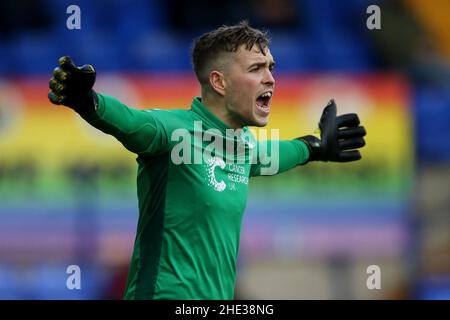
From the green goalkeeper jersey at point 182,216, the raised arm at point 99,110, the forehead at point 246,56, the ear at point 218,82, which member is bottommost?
the green goalkeeper jersey at point 182,216

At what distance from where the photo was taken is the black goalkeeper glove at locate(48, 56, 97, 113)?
5.04 meters

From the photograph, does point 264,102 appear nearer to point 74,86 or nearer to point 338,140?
point 338,140

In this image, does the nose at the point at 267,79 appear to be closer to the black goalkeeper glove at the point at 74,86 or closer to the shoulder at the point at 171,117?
the shoulder at the point at 171,117

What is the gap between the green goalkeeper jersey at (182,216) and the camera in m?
5.55

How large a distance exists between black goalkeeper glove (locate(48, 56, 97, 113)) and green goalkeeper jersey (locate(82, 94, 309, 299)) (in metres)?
0.41

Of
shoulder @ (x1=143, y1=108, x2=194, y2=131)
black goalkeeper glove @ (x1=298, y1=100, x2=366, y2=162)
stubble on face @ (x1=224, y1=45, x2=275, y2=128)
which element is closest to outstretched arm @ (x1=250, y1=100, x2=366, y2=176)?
black goalkeeper glove @ (x1=298, y1=100, x2=366, y2=162)

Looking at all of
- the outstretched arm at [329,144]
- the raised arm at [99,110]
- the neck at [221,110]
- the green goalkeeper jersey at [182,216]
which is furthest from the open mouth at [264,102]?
the raised arm at [99,110]

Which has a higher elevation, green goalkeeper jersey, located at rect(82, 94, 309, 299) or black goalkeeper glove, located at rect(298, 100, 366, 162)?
black goalkeeper glove, located at rect(298, 100, 366, 162)

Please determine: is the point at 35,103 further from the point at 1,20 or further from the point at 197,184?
the point at 197,184

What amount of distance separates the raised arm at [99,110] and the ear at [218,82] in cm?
66

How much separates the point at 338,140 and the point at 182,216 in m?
1.78

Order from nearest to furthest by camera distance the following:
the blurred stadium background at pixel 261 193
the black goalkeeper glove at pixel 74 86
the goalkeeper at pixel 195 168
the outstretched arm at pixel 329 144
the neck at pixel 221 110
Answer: the black goalkeeper glove at pixel 74 86, the goalkeeper at pixel 195 168, the neck at pixel 221 110, the outstretched arm at pixel 329 144, the blurred stadium background at pixel 261 193

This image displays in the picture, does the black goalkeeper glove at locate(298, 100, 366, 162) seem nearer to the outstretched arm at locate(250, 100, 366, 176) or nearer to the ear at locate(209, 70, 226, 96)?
the outstretched arm at locate(250, 100, 366, 176)

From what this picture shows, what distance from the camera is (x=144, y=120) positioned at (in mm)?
5383
